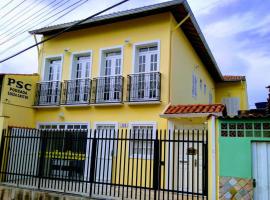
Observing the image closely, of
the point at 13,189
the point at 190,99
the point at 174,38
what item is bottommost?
the point at 13,189

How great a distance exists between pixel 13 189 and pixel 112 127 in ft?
15.9

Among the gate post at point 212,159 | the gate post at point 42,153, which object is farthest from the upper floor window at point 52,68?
the gate post at point 212,159

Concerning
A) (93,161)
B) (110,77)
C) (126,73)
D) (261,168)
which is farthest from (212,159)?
(110,77)

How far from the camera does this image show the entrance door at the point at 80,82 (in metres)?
14.2

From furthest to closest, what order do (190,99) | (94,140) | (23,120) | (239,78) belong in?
(239,78) → (190,99) → (23,120) → (94,140)

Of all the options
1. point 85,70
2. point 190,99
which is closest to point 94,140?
point 85,70

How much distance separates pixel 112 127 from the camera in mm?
13477

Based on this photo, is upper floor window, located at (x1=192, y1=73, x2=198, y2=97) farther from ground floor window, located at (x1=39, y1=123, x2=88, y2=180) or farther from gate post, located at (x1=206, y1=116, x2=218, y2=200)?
gate post, located at (x1=206, y1=116, x2=218, y2=200)

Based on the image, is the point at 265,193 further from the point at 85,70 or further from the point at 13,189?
the point at 85,70

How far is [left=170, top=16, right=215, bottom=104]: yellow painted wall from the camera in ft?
43.0

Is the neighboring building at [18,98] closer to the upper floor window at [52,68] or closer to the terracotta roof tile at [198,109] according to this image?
the upper floor window at [52,68]

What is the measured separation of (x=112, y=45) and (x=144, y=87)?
2.95 meters

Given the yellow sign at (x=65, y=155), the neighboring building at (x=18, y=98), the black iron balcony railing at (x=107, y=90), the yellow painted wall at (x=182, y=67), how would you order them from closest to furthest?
the yellow sign at (x=65, y=155) < the yellow painted wall at (x=182, y=67) < the black iron balcony railing at (x=107, y=90) < the neighboring building at (x=18, y=98)

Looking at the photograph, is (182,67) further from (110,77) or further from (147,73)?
(110,77)
